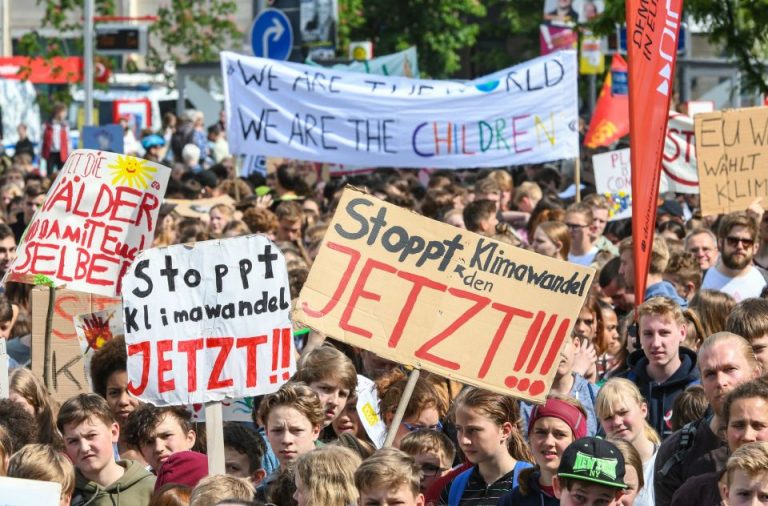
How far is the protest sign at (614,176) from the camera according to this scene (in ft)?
49.9

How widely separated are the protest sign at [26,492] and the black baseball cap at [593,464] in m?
1.87

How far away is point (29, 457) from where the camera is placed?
237 inches

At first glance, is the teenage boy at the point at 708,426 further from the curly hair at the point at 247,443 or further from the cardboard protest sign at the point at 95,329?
the cardboard protest sign at the point at 95,329

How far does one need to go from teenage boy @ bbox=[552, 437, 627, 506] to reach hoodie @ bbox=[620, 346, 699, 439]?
2428mm

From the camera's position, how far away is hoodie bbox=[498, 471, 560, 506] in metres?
6.18

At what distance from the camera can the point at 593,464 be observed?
556cm

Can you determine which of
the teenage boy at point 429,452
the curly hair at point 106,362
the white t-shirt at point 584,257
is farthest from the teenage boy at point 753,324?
the white t-shirt at point 584,257

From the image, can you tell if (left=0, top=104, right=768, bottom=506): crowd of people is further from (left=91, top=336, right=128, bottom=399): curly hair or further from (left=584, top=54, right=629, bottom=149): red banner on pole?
(left=584, top=54, right=629, bottom=149): red banner on pole

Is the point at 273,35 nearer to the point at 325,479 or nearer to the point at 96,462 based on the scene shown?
the point at 96,462

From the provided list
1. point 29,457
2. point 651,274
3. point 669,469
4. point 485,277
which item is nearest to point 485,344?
point 485,277

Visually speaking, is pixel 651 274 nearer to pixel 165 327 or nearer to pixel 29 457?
pixel 165 327

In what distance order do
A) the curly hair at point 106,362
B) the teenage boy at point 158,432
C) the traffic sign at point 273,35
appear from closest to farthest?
the teenage boy at point 158,432 → the curly hair at point 106,362 → the traffic sign at point 273,35

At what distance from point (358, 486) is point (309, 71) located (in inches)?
381

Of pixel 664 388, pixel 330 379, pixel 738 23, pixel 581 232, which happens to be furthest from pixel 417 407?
pixel 738 23
